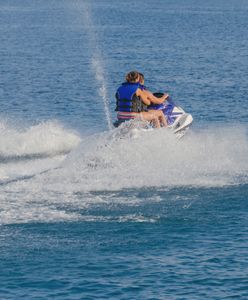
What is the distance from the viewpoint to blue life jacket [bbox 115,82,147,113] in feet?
90.5

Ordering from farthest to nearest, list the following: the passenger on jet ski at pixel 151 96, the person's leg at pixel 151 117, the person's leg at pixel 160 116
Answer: the person's leg at pixel 160 116 < the passenger on jet ski at pixel 151 96 < the person's leg at pixel 151 117

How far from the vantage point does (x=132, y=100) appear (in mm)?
27594

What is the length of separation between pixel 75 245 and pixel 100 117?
20374mm

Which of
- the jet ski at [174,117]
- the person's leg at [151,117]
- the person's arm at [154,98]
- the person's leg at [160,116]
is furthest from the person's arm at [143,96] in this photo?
the jet ski at [174,117]

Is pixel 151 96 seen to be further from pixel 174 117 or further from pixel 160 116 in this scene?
pixel 174 117

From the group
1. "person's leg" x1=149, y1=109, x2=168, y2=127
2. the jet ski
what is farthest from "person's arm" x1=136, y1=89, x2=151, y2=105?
the jet ski

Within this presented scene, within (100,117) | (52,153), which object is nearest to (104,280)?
(52,153)

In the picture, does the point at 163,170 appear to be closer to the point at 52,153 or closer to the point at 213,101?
the point at 52,153

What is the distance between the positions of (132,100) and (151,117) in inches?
33.3

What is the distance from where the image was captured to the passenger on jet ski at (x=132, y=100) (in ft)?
90.6

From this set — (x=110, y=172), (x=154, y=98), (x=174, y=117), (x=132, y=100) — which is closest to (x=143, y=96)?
(x=132, y=100)

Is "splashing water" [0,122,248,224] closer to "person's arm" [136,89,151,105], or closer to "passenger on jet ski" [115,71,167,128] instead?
"passenger on jet ski" [115,71,167,128]

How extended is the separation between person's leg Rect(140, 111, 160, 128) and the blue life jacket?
16cm

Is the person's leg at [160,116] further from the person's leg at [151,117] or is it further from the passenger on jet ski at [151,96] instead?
the passenger on jet ski at [151,96]
